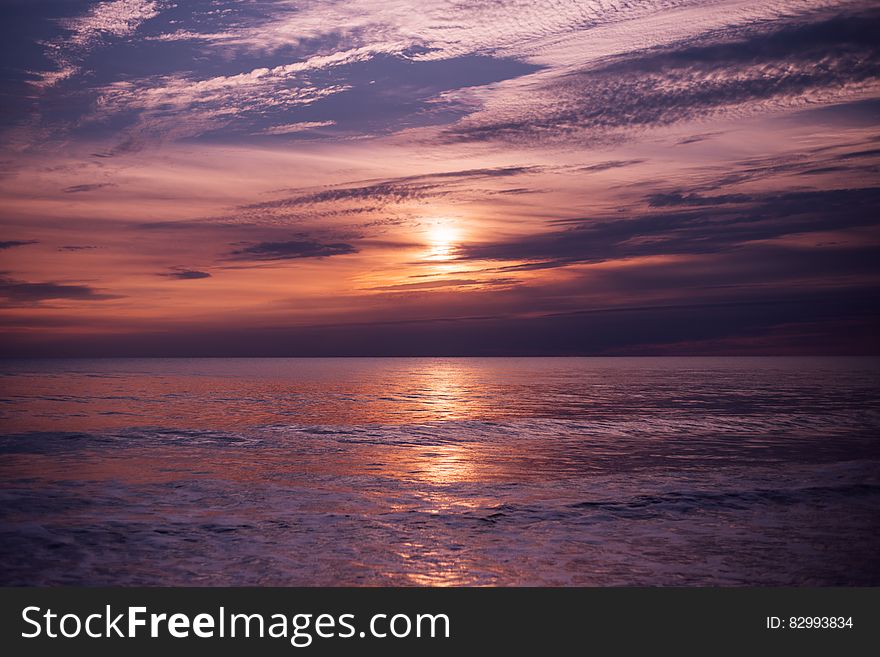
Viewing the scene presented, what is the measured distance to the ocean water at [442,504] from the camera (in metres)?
11.5

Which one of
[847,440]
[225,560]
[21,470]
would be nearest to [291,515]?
[225,560]

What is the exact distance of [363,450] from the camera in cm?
2611

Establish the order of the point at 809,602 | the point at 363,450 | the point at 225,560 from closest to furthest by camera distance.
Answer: the point at 809,602, the point at 225,560, the point at 363,450

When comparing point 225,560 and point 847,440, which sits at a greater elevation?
point 225,560

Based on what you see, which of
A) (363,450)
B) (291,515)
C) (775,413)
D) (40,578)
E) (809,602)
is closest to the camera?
(809,602)

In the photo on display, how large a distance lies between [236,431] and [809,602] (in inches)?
1079

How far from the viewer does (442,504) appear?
54.2 feet

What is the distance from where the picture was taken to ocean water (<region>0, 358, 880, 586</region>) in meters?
11.5

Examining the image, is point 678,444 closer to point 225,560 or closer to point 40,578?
point 225,560

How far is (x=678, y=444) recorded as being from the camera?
89.7 feet

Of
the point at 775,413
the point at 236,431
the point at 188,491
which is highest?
the point at 188,491

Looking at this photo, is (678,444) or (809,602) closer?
(809,602)

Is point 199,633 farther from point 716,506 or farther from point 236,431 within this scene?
point 236,431

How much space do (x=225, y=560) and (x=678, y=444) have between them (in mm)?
20481
